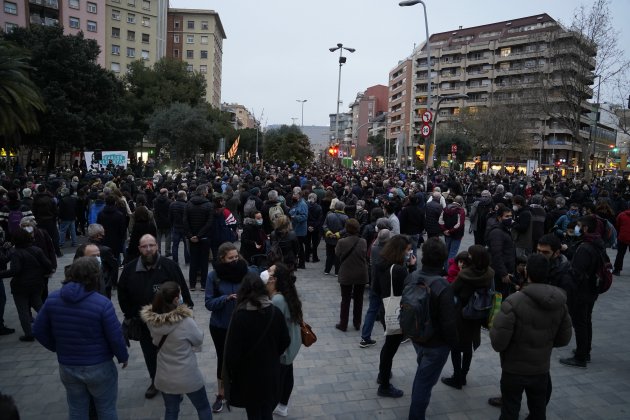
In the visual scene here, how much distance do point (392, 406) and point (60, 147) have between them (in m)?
32.5

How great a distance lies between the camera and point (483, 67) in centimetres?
7319

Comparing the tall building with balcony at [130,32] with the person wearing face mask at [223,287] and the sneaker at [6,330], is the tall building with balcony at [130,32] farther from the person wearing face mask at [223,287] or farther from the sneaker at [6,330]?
the person wearing face mask at [223,287]

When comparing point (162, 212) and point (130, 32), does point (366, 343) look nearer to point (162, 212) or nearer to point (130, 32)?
point (162, 212)

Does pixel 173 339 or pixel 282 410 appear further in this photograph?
pixel 282 410

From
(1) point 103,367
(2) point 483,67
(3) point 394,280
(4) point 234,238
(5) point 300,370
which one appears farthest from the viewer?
(2) point 483,67

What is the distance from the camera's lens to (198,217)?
841 centimetres

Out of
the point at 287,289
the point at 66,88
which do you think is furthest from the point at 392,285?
the point at 66,88

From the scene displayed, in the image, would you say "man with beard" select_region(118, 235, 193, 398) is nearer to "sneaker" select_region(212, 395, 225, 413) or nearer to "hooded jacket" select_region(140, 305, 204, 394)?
"sneaker" select_region(212, 395, 225, 413)

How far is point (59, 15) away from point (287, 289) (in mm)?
60556

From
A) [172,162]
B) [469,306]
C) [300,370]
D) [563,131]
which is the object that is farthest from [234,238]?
[563,131]

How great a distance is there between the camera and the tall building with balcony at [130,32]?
219ft

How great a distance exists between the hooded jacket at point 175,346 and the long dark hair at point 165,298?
4 cm

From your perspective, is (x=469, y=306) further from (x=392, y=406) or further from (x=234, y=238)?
(x=234, y=238)

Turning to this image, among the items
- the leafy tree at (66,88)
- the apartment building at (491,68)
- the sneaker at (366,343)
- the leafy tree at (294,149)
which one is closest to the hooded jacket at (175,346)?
the sneaker at (366,343)
